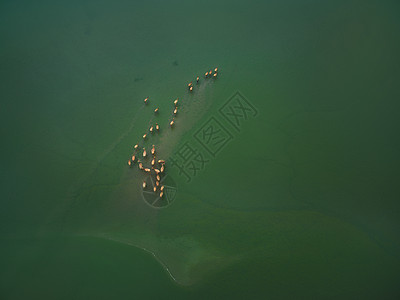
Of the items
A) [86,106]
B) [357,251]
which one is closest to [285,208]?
[357,251]

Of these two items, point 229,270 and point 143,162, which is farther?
point 143,162

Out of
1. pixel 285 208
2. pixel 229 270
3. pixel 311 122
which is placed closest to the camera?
pixel 229 270

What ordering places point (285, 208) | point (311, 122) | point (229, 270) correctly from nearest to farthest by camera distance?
1. point (229, 270)
2. point (285, 208)
3. point (311, 122)

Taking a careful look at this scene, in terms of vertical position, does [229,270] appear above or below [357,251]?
above

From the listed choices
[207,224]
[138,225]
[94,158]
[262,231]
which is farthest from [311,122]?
[94,158]

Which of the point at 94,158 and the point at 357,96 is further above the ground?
the point at 94,158

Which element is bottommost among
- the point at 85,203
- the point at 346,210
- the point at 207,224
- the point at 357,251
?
the point at 357,251

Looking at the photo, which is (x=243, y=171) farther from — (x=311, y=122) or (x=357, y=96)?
(x=357, y=96)

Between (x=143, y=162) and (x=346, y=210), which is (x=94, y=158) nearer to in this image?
(x=143, y=162)

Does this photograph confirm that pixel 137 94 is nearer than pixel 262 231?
No
